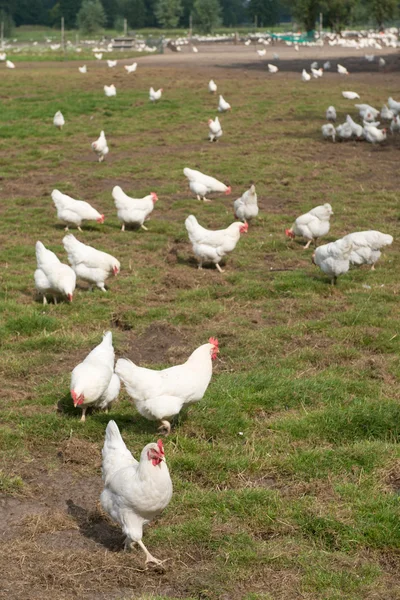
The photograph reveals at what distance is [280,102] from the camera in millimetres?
29656

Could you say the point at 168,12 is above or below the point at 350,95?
above

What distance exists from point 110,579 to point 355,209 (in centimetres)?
1100

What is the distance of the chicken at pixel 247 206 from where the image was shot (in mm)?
13580

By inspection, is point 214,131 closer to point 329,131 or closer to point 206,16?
point 329,131

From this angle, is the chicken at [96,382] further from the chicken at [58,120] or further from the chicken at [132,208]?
the chicken at [58,120]

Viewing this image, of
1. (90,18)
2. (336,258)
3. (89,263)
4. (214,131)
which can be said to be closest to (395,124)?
(214,131)

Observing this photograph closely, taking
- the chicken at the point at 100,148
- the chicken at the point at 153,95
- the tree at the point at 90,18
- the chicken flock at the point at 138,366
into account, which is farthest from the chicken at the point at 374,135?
the tree at the point at 90,18

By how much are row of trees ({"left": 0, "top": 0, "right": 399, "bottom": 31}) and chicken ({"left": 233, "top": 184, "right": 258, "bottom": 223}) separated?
46.4 meters

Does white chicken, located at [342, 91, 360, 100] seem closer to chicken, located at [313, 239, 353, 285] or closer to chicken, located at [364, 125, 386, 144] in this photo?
chicken, located at [364, 125, 386, 144]

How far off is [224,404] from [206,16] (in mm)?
102463

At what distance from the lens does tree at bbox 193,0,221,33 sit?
102256 mm

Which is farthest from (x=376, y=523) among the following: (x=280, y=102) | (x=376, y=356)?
(x=280, y=102)

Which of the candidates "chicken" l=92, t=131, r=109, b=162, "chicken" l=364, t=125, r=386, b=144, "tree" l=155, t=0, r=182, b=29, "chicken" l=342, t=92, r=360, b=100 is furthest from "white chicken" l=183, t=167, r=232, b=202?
"tree" l=155, t=0, r=182, b=29

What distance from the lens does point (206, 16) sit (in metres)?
103
